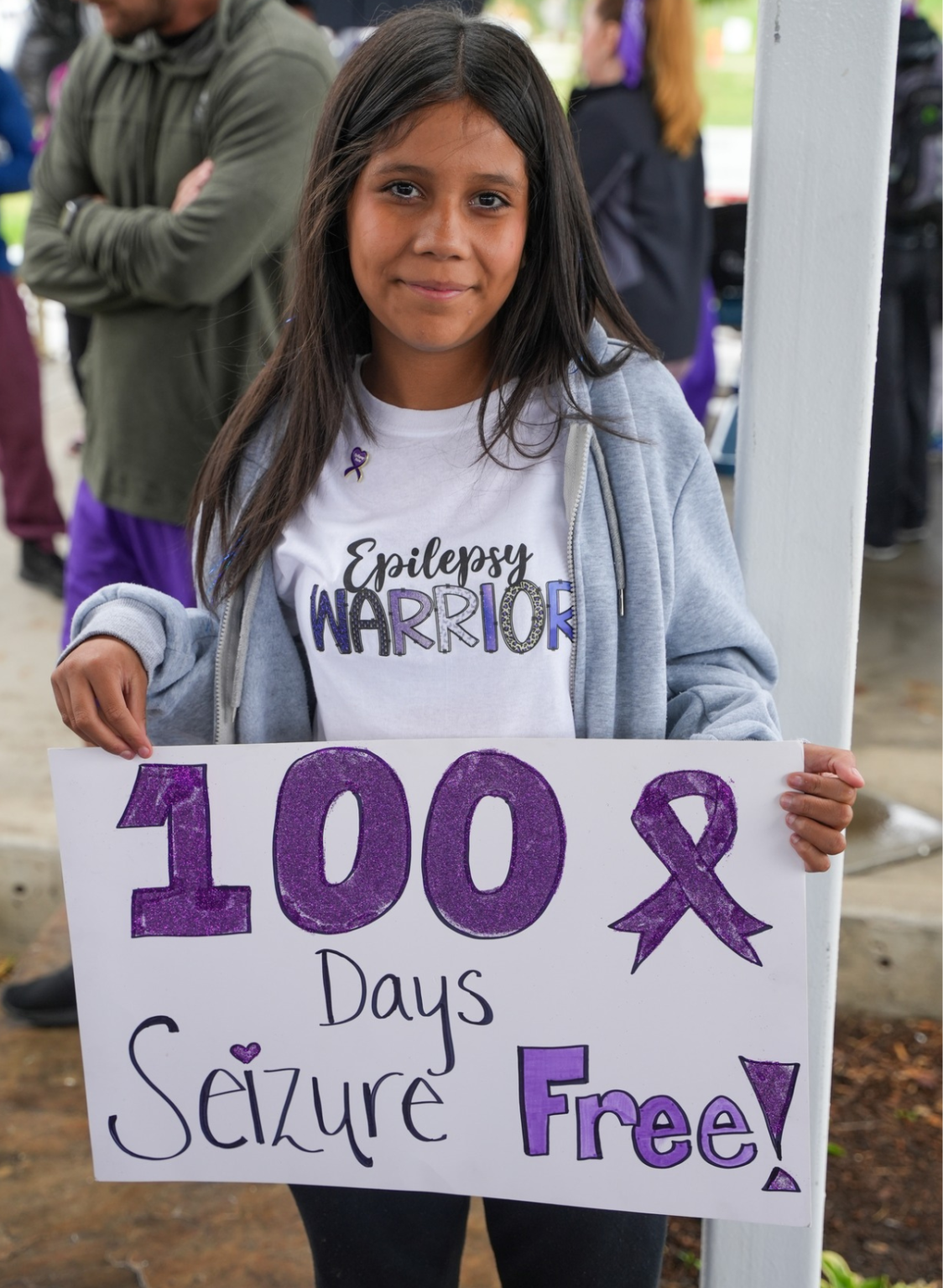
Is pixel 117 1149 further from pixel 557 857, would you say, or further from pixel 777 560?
pixel 777 560

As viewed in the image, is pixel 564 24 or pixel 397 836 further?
pixel 564 24

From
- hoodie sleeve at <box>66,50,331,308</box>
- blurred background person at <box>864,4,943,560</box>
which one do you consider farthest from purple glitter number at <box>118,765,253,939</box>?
blurred background person at <box>864,4,943,560</box>

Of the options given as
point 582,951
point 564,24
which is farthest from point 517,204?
point 564,24

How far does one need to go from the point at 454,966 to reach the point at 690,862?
27 centimetres

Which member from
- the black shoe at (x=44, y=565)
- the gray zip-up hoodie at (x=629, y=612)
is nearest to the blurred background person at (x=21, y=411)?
the black shoe at (x=44, y=565)

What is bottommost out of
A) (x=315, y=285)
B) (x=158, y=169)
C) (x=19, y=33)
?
(x=315, y=285)

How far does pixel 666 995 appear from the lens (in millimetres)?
1369

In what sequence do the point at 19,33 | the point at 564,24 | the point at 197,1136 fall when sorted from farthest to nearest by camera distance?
the point at 564,24 → the point at 19,33 → the point at 197,1136

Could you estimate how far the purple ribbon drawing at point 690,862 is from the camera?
133 cm

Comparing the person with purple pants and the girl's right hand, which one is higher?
the girl's right hand

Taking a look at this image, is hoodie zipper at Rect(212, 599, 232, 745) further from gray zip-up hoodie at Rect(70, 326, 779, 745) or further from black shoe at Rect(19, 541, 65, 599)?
black shoe at Rect(19, 541, 65, 599)

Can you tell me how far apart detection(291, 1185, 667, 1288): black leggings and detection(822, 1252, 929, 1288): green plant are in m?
0.72

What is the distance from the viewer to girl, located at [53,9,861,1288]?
1.34 metres

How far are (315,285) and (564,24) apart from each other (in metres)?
21.5
